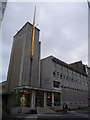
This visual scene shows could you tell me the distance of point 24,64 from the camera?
3084 cm

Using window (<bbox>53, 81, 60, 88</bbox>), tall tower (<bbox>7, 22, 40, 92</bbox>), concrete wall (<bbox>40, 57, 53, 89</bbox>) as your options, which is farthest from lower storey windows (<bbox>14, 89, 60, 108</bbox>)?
concrete wall (<bbox>40, 57, 53, 89</bbox>)

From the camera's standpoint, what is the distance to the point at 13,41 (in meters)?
40.8

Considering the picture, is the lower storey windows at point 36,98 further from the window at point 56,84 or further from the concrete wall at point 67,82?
the concrete wall at point 67,82

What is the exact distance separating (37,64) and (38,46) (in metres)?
5.20

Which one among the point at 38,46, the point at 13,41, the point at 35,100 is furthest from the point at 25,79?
the point at 13,41

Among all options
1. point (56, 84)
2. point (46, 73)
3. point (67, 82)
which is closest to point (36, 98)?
point (56, 84)

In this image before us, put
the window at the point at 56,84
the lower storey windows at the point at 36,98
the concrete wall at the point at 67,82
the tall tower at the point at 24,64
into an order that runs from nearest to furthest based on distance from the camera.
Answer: the lower storey windows at the point at 36,98
the tall tower at the point at 24,64
the window at the point at 56,84
the concrete wall at the point at 67,82

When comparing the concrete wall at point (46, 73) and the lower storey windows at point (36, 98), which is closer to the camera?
the lower storey windows at point (36, 98)

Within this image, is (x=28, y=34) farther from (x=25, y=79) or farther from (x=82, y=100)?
(x=82, y=100)

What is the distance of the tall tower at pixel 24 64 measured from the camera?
1195 inches

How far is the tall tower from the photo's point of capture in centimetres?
3036

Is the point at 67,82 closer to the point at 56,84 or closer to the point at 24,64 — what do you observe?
the point at 56,84

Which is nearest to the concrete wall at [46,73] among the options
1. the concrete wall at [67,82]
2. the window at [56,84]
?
the concrete wall at [67,82]

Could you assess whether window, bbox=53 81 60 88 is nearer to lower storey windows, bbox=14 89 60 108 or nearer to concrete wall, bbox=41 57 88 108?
concrete wall, bbox=41 57 88 108
